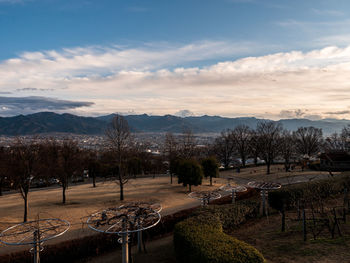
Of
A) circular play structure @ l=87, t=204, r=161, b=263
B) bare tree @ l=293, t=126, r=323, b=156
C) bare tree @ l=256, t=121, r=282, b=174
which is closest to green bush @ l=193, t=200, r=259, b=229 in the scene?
circular play structure @ l=87, t=204, r=161, b=263

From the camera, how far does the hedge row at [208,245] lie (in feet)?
24.6

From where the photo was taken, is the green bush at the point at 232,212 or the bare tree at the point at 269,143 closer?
the green bush at the point at 232,212

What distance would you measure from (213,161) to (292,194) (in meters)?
18.8

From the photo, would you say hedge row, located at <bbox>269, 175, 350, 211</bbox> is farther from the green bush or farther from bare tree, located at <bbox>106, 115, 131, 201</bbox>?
bare tree, located at <bbox>106, 115, 131, 201</bbox>

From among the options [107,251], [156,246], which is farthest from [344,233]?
[107,251]

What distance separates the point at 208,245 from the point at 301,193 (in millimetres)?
12548

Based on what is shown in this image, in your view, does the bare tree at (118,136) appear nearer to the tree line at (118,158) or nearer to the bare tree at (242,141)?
the tree line at (118,158)

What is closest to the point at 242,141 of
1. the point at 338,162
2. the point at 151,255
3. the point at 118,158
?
the point at 338,162

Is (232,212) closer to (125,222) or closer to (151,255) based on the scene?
(151,255)

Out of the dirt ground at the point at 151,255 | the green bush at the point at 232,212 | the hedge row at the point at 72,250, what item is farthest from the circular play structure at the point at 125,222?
the green bush at the point at 232,212

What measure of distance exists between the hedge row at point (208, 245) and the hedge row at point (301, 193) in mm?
7628

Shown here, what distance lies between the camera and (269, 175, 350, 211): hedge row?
1683 cm

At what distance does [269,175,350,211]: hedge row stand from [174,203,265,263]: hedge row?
7.63 meters

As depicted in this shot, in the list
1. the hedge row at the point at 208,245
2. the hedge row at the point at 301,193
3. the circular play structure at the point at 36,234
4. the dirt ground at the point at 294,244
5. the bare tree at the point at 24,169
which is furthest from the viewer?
the bare tree at the point at 24,169
